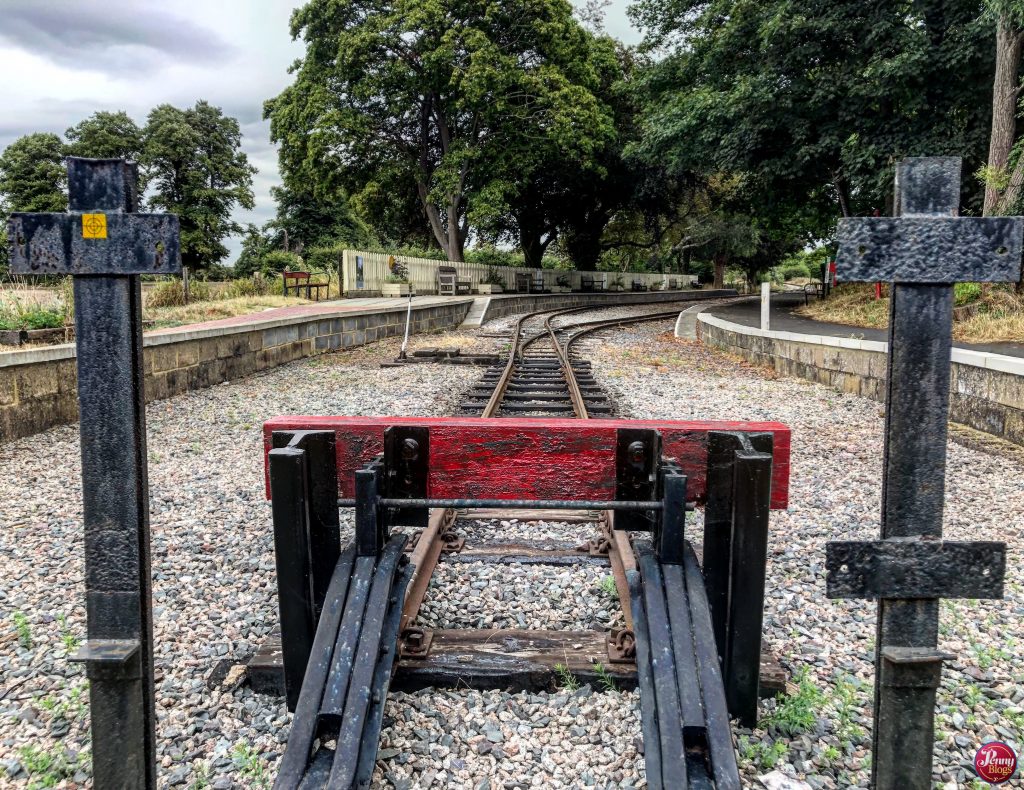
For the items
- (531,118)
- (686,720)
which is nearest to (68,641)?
(686,720)

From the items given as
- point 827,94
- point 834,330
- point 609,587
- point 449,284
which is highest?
point 827,94

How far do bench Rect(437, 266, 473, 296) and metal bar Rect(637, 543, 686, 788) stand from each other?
2231cm

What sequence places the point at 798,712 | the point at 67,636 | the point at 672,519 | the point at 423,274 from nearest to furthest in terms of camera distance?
the point at 672,519 < the point at 798,712 < the point at 67,636 < the point at 423,274

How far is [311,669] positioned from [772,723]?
4.29 feet

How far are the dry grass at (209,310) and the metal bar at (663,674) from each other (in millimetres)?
9827

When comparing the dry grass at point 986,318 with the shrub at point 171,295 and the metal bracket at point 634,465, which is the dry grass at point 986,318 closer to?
the metal bracket at point 634,465

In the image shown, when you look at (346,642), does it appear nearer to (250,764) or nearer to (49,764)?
(250,764)

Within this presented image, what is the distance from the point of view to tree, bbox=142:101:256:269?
131ft

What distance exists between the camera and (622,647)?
2.34 m

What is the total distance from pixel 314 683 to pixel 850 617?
202 cm

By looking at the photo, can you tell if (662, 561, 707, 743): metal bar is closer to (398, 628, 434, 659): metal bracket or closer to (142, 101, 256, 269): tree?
(398, 628, 434, 659): metal bracket

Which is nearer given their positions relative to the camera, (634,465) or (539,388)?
(634,465)

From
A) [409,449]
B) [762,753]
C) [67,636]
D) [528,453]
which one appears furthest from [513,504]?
[67,636]

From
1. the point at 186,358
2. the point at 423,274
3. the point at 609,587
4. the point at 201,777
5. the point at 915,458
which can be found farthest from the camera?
the point at 423,274
